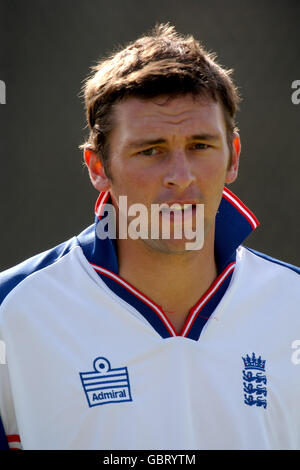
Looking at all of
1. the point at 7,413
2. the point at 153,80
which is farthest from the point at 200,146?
the point at 7,413

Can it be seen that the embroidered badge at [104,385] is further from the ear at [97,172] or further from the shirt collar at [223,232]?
the ear at [97,172]

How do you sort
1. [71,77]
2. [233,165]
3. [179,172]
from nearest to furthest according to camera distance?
[179,172]
[233,165]
[71,77]

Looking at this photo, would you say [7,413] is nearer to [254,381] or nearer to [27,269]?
[27,269]

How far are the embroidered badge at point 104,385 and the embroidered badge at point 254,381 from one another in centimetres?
29

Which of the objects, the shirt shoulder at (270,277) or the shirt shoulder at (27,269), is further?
the shirt shoulder at (270,277)

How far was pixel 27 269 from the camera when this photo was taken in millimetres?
1980

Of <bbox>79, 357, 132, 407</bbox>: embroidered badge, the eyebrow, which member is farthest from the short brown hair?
<bbox>79, 357, 132, 407</bbox>: embroidered badge

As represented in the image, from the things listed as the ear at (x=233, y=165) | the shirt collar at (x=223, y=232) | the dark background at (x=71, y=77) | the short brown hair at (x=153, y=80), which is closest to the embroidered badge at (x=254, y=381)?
the shirt collar at (x=223, y=232)

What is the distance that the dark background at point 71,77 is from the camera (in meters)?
3.49

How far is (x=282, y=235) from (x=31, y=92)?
1352mm

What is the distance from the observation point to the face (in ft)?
5.97

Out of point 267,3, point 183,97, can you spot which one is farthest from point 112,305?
point 267,3

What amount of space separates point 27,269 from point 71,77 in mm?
1758
